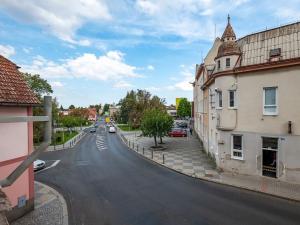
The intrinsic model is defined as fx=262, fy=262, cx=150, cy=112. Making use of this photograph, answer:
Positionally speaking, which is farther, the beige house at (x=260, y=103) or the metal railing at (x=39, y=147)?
the beige house at (x=260, y=103)

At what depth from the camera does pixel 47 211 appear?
1255cm

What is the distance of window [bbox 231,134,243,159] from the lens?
1800 centimetres

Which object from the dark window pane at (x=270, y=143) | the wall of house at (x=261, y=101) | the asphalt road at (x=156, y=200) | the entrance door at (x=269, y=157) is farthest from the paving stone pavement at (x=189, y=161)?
the wall of house at (x=261, y=101)

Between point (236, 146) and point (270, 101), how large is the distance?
3883 millimetres

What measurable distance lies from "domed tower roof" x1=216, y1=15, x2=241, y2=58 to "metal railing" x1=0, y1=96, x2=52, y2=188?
Result: 50.2ft

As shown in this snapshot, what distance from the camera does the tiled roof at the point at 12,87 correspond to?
11.0 meters

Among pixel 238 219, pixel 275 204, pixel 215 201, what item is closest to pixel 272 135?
pixel 275 204

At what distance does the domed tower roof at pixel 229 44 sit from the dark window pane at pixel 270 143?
6315 mm

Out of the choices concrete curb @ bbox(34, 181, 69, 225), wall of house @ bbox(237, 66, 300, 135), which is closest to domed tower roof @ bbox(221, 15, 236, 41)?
wall of house @ bbox(237, 66, 300, 135)

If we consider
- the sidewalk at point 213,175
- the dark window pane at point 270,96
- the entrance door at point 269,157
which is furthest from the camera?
the entrance door at point 269,157

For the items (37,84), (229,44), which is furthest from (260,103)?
(37,84)

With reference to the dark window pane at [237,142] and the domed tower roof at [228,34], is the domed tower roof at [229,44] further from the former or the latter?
the dark window pane at [237,142]

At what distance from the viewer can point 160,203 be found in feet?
43.5

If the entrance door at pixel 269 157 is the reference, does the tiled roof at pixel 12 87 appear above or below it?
above
